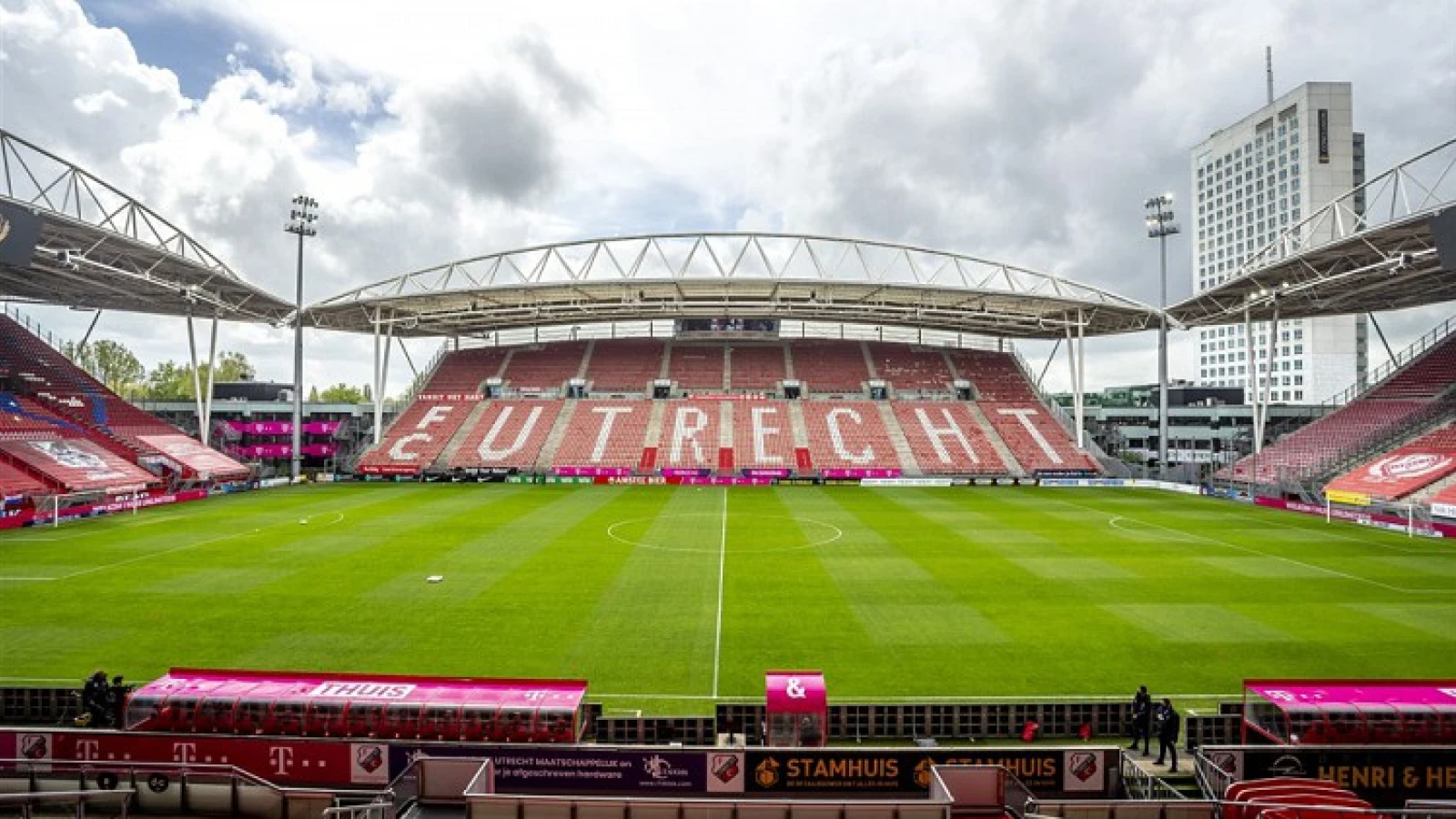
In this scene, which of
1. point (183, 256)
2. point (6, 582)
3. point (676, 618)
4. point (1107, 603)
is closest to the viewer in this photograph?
point (676, 618)

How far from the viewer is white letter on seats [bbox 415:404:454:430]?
56.7 meters

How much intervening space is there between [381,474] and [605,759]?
46898mm

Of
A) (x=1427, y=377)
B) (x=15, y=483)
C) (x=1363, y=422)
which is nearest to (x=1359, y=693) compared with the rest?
(x=1363, y=422)

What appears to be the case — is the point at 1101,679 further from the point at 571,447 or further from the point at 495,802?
the point at 571,447

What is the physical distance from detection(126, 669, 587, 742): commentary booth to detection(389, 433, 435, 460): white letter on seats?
43.9m

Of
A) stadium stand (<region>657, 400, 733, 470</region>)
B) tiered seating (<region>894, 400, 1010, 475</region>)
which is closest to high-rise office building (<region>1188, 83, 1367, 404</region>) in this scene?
tiered seating (<region>894, 400, 1010, 475</region>)

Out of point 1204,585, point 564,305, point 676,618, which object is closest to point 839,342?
point 564,305

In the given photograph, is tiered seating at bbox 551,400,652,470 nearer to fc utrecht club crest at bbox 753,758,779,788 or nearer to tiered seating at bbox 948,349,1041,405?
tiered seating at bbox 948,349,1041,405

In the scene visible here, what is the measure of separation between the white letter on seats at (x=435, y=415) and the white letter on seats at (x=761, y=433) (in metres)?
23.5

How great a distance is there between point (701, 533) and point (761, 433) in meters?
26.4

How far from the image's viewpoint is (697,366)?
209ft

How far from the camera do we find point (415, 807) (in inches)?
361

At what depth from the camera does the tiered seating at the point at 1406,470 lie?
33219 millimetres

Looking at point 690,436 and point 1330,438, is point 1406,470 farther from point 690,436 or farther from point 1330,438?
point 690,436
